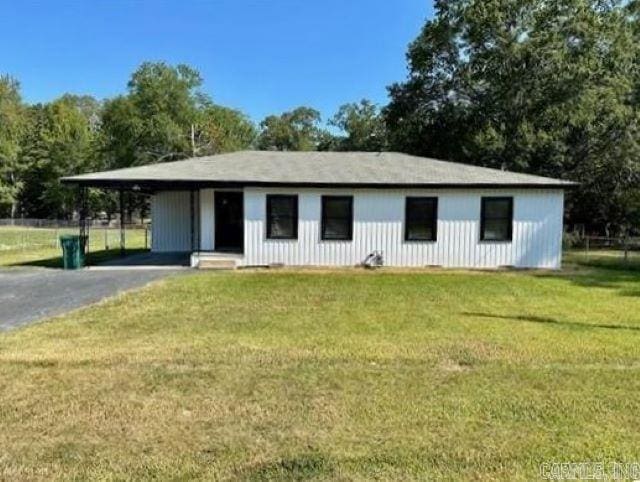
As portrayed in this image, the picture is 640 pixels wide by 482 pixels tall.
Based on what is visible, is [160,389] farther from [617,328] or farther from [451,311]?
[617,328]

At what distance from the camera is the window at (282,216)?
15.2 metres

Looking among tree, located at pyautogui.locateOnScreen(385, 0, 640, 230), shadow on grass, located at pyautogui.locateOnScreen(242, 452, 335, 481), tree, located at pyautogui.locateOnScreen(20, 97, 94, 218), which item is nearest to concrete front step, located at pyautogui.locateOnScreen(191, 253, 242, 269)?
shadow on grass, located at pyautogui.locateOnScreen(242, 452, 335, 481)

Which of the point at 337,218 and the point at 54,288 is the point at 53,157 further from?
the point at 54,288

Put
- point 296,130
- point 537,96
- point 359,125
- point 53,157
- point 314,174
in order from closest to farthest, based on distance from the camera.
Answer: point 314,174
point 537,96
point 359,125
point 53,157
point 296,130

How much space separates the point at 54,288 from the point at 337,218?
24.5 ft

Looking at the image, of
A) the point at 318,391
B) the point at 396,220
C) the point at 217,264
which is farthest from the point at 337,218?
the point at 318,391

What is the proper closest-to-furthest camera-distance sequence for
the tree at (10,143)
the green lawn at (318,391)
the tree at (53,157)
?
1. the green lawn at (318,391)
2. the tree at (10,143)
3. the tree at (53,157)

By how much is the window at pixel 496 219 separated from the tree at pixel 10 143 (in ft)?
169

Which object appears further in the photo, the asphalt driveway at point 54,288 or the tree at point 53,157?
the tree at point 53,157

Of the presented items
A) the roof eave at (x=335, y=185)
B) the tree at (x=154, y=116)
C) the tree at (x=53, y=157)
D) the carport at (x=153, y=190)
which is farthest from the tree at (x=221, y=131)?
the roof eave at (x=335, y=185)

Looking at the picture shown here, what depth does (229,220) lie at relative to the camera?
56.3 feet

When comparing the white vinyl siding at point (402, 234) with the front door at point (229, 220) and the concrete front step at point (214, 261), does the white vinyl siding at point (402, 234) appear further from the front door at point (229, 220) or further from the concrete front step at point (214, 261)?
the front door at point (229, 220)

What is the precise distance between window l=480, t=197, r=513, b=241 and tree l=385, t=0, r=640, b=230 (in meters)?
9.91

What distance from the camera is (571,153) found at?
26.2 meters
